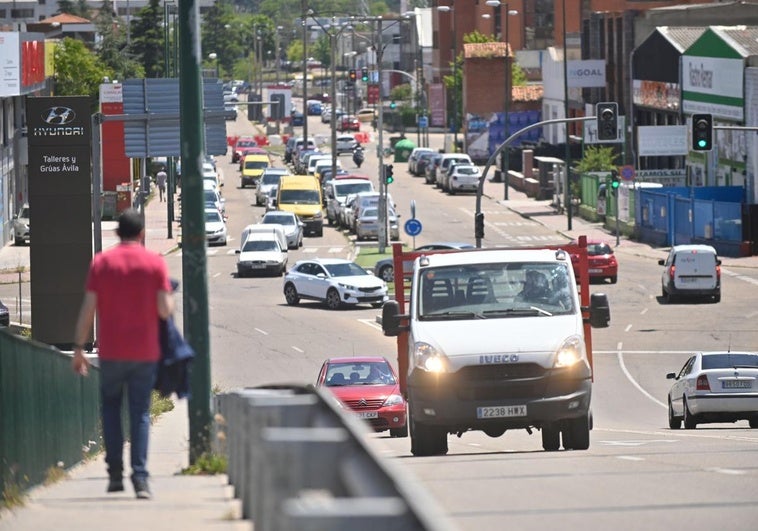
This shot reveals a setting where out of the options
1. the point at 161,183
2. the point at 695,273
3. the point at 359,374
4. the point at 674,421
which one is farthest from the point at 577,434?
the point at 161,183

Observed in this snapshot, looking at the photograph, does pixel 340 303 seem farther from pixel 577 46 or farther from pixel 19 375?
pixel 577 46

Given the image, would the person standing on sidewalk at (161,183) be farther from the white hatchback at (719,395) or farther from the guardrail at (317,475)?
the guardrail at (317,475)

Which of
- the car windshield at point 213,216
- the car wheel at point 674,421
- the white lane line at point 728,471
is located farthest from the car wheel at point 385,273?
the white lane line at point 728,471

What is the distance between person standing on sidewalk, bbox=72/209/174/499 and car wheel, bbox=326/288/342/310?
3646cm

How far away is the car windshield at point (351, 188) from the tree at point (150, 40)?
141ft

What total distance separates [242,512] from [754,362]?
17461mm

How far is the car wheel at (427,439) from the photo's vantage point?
16703 mm

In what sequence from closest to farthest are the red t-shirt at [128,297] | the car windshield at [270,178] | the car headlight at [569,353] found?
1. the red t-shirt at [128,297]
2. the car headlight at [569,353]
3. the car windshield at [270,178]

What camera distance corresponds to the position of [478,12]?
5891 inches

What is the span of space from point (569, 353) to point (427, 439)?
69.5 inches

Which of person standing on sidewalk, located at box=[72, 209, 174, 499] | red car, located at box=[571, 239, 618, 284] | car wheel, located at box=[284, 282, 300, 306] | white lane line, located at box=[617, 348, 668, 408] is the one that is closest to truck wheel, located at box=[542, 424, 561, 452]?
person standing on sidewalk, located at box=[72, 209, 174, 499]

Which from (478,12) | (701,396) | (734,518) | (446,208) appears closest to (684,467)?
(734,518)

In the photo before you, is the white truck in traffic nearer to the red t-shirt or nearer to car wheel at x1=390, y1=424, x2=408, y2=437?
the red t-shirt

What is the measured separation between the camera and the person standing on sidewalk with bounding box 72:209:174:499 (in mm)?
9453
